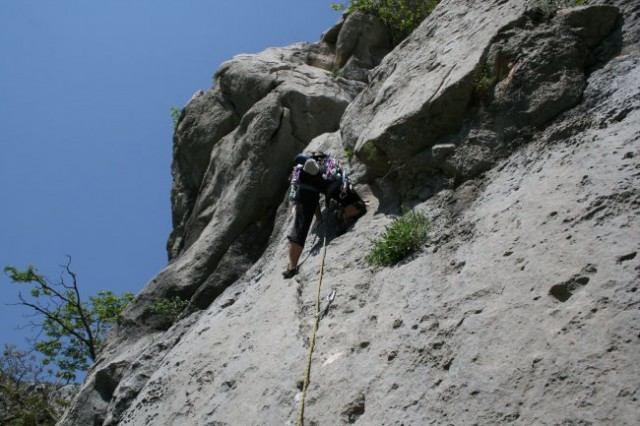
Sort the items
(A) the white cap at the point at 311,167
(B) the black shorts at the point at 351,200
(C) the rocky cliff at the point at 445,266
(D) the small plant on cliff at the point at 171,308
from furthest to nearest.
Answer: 1. (D) the small plant on cliff at the point at 171,308
2. (A) the white cap at the point at 311,167
3. (B) the black shorts at the point at 351,200
4. (C) the rocky cliff at the point at 445,266

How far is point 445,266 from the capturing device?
550 cm

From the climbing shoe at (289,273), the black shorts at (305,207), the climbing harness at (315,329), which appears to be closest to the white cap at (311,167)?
the black shorts at (305,207)

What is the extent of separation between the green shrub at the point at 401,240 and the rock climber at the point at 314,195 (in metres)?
1.41

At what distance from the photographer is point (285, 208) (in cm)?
1009

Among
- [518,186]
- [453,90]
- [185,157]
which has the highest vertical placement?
[185,157]

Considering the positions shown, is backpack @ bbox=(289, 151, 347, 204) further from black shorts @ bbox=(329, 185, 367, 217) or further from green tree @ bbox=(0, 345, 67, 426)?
green tree @ bbox=(0, 345, 67, 426)

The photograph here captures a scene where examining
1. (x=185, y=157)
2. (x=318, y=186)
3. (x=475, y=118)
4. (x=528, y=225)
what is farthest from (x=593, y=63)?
(x=185, y=157)

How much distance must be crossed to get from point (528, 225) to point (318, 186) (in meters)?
3.74

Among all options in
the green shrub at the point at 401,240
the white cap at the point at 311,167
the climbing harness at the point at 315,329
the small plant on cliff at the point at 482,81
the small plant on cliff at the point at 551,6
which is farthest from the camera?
the white cap at the point at 311,167

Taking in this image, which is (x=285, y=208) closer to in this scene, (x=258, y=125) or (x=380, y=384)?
(x=258, y=125)

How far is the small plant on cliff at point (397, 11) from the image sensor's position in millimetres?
13539

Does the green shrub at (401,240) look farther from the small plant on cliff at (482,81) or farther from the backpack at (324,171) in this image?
the backpack at (324,171)

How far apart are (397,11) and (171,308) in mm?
8460

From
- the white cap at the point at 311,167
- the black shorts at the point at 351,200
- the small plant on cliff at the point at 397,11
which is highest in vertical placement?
the small plant on cliff at the point at 397,11
